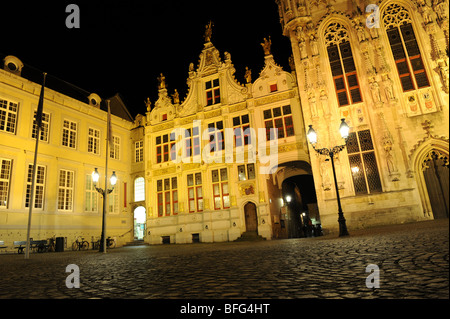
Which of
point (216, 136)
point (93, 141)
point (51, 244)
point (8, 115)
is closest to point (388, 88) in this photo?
point (216, 136)

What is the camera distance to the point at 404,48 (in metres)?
18.2

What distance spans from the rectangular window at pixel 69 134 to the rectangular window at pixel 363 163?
69.8ft

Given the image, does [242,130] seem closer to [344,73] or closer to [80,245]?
[344,73]

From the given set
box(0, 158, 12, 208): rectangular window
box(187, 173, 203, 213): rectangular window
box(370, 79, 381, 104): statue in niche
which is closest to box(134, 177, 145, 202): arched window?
box(187, 173, 203, 213): rectangular window

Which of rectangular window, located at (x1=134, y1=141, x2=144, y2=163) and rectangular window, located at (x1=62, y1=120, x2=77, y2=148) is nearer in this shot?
rectangular window, located at (x1=62, y1=120, x2=77, y2=148)

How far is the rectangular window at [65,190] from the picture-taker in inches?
893

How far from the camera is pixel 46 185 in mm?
21656

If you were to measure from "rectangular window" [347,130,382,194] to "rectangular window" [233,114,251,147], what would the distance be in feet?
24.3

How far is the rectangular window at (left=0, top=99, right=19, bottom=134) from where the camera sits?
790 inches

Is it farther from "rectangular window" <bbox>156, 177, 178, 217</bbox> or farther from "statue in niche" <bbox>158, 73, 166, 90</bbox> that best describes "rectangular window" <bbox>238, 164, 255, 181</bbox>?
"statue in niche" <bbox>158, 73, 166, 90</bbox>

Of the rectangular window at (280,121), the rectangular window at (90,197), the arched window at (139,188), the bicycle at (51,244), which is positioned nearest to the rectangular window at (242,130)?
the rectangular window at (280,121)

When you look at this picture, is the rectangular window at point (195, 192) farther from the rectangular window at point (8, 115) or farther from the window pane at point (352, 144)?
the rectangular window at point (8, 115)

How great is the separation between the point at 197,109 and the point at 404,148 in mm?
Answer: 15296

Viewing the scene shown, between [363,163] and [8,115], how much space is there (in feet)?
78.7
